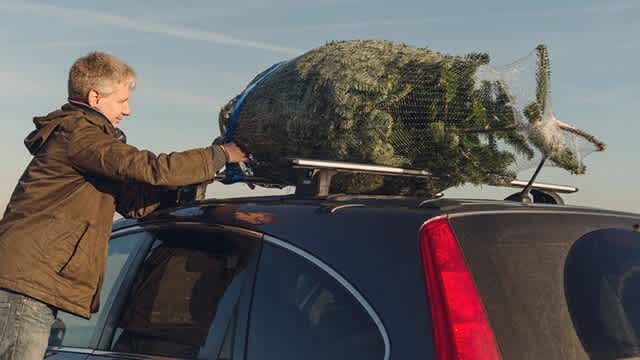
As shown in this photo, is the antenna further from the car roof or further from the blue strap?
the blue strap

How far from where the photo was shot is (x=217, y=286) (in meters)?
3.48

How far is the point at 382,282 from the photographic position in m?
2.85

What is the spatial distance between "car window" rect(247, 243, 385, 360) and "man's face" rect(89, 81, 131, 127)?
1.27 meters

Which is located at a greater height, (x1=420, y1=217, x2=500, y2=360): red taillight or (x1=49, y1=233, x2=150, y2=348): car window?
(x1=420, y1=217, x2=500, y2=360): red taillight

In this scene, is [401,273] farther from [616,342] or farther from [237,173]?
[237,173]

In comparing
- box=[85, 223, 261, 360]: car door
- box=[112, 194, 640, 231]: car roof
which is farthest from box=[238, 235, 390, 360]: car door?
box=[112, 194, 640, 231]: car roof

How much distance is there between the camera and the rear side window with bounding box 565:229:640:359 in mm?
2990

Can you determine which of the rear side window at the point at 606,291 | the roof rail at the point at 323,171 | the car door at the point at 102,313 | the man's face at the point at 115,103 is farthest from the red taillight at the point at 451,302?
the man's face at the point at 115,103

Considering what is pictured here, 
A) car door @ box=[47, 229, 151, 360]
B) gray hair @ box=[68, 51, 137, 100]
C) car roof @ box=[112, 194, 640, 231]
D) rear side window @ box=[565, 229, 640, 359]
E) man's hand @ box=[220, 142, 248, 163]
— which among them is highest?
gray hair @ box=[68, 51, 137, 100]

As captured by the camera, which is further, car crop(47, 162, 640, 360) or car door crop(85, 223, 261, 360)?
car door crop(85, 223, 261, 360)

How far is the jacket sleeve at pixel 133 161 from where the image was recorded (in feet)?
12.4

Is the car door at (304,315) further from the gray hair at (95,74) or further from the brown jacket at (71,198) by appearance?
the gray hair at (95,74)

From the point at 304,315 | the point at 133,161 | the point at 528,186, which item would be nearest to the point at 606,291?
the point at 528,186

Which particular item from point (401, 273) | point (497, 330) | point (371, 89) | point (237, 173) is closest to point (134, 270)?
point (237, 173)
